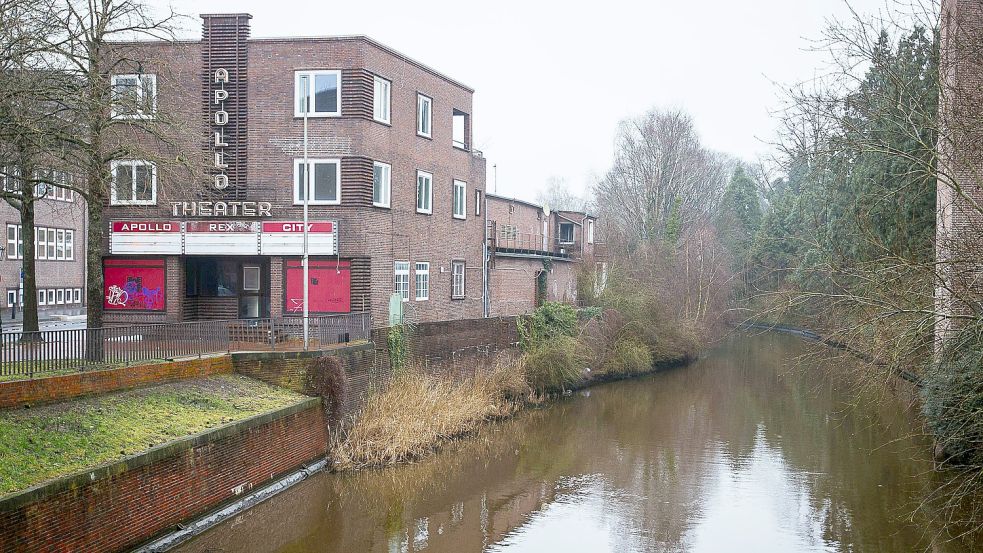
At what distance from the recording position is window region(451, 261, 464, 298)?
3397cm

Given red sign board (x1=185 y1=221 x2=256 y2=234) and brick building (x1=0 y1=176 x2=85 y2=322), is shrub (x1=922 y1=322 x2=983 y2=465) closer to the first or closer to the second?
red sign board (x1=185 y1=221 x2=256 y2=234)

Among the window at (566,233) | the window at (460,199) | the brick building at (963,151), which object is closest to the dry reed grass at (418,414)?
the window at (460,199)

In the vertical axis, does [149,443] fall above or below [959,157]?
below

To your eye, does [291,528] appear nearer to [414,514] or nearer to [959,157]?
[414,514]

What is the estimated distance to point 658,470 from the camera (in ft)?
74.9

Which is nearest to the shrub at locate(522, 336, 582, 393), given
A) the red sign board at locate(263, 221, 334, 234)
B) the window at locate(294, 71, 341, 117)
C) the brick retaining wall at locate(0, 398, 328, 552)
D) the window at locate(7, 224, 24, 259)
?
the red sign board at locate(263, 221, 334, 234)

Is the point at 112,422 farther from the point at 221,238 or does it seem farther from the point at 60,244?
the point at 60,244

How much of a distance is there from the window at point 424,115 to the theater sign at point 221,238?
5926mm

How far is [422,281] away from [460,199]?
4.65m

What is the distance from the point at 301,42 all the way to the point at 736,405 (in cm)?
1970

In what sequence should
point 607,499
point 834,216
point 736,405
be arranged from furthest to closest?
point 834,216
point 736,405
point 607,499

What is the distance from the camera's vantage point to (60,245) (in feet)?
158

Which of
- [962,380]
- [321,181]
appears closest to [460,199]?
[321,181]

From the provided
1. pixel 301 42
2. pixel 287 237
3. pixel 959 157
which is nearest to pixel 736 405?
pixel 287 237
